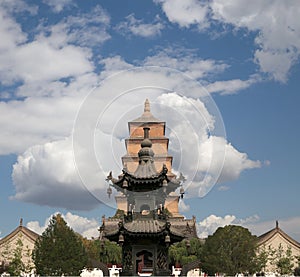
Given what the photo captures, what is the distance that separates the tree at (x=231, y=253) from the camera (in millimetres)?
44438

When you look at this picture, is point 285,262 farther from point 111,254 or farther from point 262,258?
point 111,254

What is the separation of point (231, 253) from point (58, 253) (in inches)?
631

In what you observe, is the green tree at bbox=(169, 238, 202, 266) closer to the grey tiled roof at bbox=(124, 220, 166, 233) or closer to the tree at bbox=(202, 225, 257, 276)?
the tree at bbox=(202, 225, 257, 276)

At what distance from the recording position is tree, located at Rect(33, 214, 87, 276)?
3909 centimetres

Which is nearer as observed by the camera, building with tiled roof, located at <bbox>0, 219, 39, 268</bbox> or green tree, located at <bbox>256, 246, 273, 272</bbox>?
green tree, located at <bbox>256, 246, 273, 272</bbox>

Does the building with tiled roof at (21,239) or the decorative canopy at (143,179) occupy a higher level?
the building with tiled roof at (21,239)

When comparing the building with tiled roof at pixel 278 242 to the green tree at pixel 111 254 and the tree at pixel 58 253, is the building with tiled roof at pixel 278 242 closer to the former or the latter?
the green tree at pixel 111 254

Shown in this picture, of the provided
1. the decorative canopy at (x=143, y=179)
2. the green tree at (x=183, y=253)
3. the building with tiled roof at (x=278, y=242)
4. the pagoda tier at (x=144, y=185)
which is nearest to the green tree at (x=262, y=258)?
the building with tiled roof at (x=278, y=242)

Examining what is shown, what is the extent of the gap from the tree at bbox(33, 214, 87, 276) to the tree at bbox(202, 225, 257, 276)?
12310 mm

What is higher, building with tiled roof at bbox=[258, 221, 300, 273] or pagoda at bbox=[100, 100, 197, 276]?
building with tiled roof at bbox=[258, 221, 300, 273]

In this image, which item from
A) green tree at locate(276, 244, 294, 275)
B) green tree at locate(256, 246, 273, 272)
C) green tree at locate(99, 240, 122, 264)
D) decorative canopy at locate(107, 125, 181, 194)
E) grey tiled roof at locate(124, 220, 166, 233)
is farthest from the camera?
green tree at locate(99, 240, 122, 264)

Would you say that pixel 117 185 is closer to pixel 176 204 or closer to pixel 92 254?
pixel 92 254

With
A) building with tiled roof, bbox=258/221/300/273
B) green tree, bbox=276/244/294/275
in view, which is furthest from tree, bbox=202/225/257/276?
building with tiled roof, bbox=258/221/300/273

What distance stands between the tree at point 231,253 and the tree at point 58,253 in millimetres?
12310
